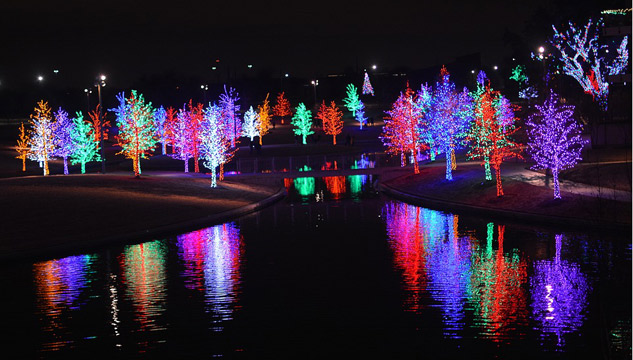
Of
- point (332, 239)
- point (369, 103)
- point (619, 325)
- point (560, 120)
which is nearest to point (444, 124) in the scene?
point (560, 120)

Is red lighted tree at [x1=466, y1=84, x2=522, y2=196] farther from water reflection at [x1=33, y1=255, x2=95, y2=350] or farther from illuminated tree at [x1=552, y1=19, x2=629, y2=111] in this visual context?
illuminated tree at [x1=552, y1=19, x2=629, y2=111]

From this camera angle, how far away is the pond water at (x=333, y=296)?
1043 cm

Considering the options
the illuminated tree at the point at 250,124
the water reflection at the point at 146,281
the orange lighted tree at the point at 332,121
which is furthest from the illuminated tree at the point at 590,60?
the water reflection at the point at 146,281

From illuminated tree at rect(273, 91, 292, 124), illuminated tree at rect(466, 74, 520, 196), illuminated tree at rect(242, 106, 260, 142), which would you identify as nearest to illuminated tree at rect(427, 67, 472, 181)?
illuminated tree at rect(466, 74, 520, 196)

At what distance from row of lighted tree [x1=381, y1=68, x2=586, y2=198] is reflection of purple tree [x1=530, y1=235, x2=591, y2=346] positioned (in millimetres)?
10921

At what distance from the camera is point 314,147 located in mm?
75312

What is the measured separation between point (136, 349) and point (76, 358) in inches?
34.2

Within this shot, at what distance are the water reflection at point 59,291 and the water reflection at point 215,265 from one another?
2372 millimetres

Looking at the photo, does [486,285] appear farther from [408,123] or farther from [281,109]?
[281,109]

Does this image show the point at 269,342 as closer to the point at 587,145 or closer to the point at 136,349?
the point at 136,349

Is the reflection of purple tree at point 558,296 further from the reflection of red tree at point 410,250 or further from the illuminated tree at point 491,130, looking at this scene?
the illuminated tree at point 491,130

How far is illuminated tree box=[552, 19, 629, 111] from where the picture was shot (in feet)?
167

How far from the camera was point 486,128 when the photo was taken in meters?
31.0

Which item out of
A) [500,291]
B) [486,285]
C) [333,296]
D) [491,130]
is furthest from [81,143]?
[500,291]
